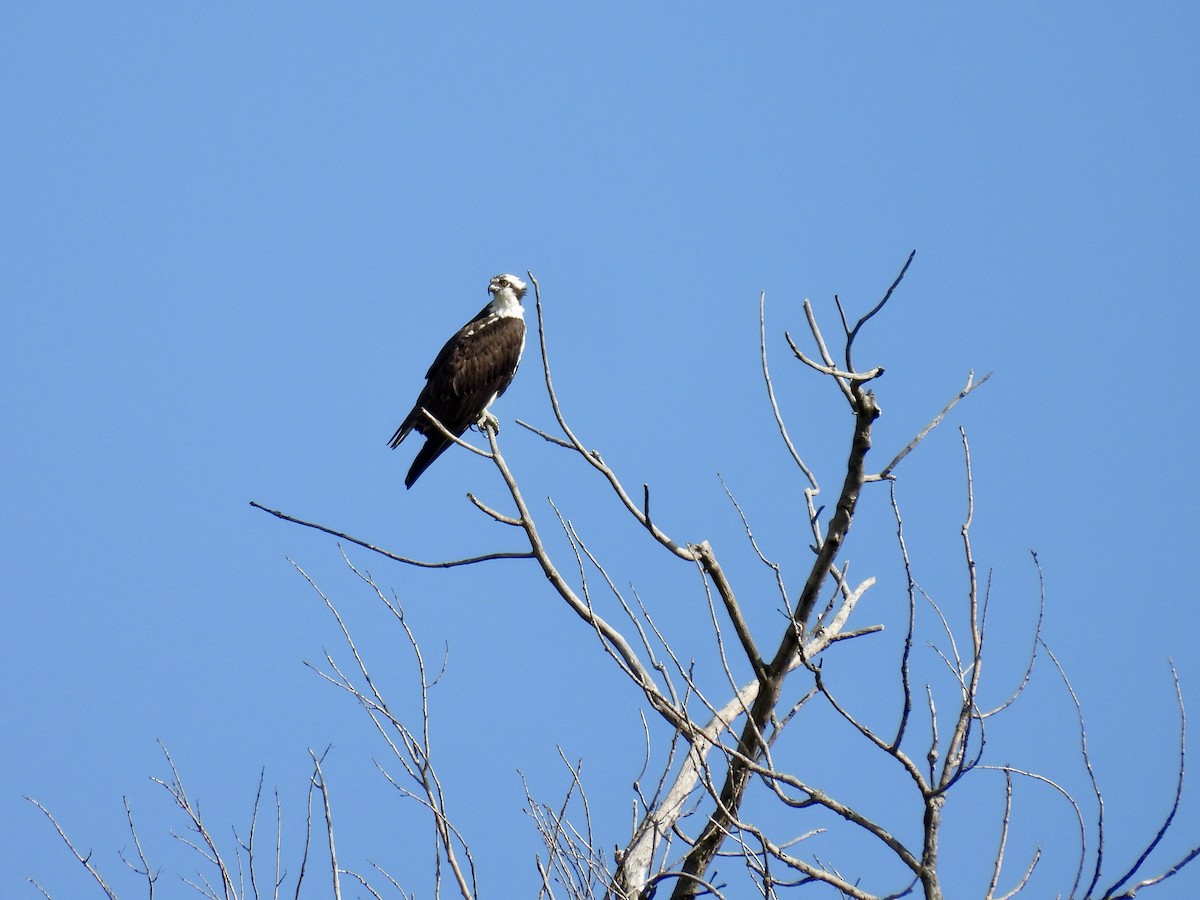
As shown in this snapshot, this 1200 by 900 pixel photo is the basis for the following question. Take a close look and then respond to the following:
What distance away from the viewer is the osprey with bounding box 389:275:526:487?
884 centimetres

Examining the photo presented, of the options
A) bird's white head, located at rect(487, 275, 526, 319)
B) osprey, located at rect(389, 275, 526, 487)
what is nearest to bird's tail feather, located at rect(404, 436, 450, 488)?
osprey, located at rect(389, 275, 526, 487)

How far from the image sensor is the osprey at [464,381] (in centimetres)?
884

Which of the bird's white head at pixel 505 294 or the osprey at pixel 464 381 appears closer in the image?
the osprey at pixel 464 381

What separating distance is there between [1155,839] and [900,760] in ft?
2.02

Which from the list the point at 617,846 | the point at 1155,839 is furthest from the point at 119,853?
the point at 1155,839

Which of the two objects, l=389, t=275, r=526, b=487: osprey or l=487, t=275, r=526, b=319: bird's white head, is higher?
l=487, t=275, r=526, b=319: bird's white head

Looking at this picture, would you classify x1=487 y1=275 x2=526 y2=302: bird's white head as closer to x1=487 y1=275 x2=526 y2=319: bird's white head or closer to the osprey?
x1=487 y1=275 x2=526 y2=319: bird's white head

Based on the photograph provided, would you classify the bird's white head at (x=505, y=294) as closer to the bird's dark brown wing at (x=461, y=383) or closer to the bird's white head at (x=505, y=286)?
the bird's white head at (x=505, y=286)

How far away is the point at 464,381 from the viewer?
9070 millimetres

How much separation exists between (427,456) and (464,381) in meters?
0.62

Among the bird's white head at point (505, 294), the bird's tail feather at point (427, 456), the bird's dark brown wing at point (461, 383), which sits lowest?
the bird's tail feather at point (427, 456)

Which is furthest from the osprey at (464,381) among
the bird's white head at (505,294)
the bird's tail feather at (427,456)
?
the bird's white head at (505,294)

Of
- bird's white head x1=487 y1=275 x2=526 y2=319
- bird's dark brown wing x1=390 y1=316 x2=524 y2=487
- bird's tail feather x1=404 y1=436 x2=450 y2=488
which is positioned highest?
bird's white head x1=487 y1=275 x2=526 y2=319

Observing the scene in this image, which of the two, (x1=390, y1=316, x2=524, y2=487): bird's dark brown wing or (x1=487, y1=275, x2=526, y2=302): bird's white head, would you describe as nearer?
(x1=390, y1=316, x2=524, y2=487): bird's dark brown wing
